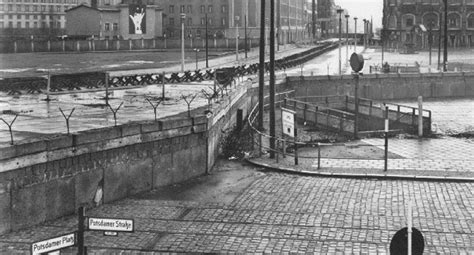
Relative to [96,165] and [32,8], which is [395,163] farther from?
[32,8]

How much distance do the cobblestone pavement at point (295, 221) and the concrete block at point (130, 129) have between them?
6.42ft

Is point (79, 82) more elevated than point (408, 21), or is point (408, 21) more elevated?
point (408, 21)

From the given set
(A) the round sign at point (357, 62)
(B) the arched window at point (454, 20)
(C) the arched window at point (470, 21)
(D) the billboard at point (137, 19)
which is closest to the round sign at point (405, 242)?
(A) the round sign at point (357, 62)

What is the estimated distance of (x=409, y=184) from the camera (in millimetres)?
20906

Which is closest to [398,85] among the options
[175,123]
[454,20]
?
[175,123]

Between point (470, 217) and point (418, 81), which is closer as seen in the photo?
point (470, 217)

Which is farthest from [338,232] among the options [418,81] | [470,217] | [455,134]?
Result: [418,81]

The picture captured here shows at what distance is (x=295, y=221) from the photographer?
16.6 m

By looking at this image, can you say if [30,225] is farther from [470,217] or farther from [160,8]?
[160,8]

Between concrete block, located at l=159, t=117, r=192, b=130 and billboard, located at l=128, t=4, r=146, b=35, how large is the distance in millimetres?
90831

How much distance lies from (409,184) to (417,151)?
329 inches

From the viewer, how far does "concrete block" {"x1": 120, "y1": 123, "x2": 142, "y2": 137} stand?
19.5m

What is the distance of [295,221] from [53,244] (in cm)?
852

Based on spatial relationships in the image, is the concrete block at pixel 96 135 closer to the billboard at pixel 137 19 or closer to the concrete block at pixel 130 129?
the concrete block at pixel 130 129
